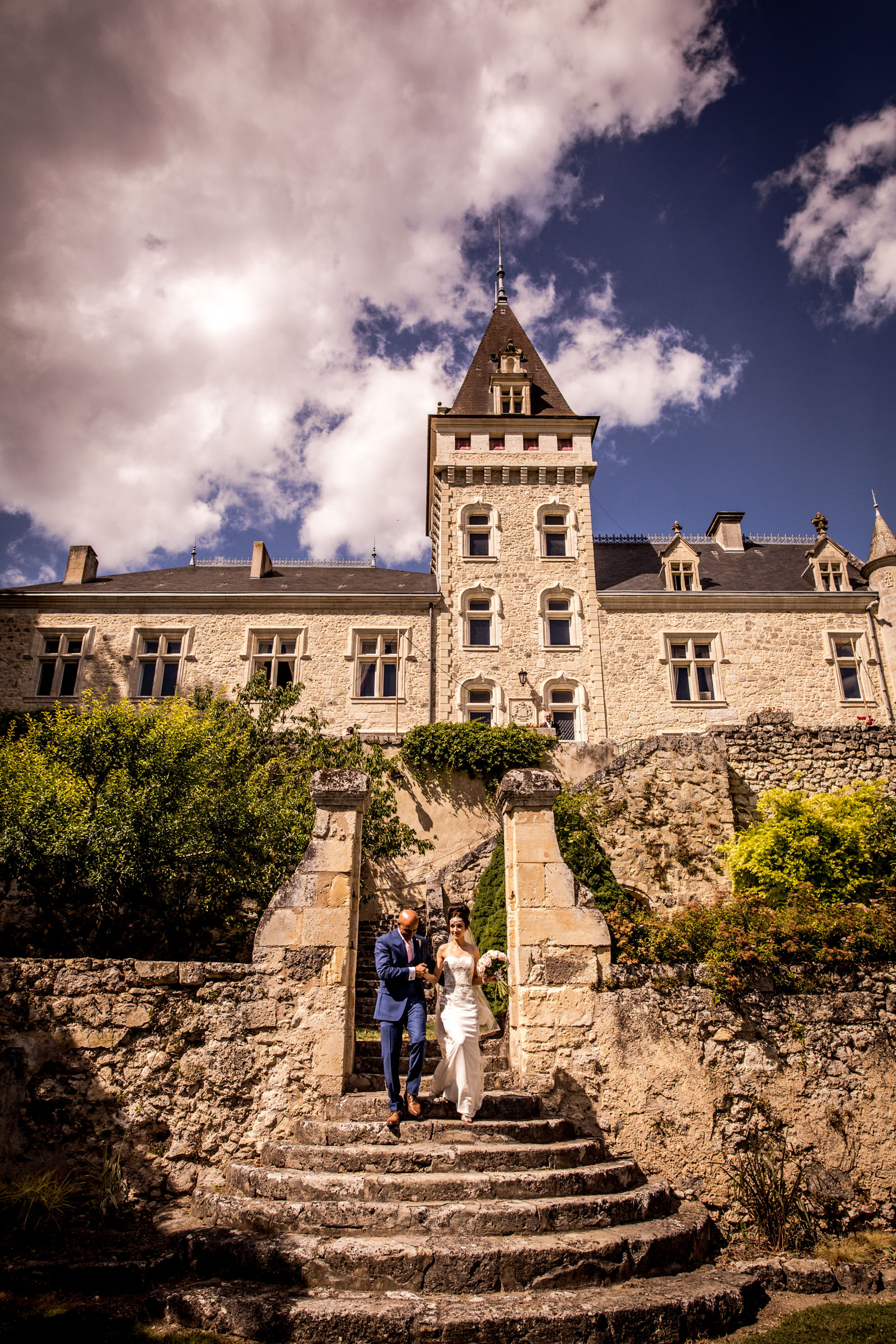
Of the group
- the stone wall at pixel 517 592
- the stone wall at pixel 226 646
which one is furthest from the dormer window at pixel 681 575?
the stone wall at pixel 226 646

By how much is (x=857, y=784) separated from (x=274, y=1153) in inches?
447

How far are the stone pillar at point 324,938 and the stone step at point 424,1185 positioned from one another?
37.6 inches

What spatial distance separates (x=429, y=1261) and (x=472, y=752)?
16267 mm

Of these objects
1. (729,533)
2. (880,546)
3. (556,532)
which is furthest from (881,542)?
(556,532)

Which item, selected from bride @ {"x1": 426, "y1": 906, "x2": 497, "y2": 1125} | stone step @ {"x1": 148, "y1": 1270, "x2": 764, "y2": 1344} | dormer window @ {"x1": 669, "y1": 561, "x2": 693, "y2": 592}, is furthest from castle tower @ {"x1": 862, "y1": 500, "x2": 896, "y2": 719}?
stone step @ {"x1": 148, "y1": 1270, "x2": 764, "y2": 1344}

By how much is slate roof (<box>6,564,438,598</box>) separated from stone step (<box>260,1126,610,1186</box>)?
764 inches

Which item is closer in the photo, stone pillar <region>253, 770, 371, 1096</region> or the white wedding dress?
the white wedding dress

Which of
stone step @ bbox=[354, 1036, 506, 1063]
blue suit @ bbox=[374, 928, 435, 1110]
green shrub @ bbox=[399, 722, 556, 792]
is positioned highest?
green shrub @ bbox=[399, 722, 556, 792]

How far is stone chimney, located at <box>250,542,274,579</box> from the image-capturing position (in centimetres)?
2658

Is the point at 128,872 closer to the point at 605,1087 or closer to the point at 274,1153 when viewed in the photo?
the point at 274,1153

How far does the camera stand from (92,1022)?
6703 millimetres

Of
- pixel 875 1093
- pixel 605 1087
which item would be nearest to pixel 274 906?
pixel 605 1087

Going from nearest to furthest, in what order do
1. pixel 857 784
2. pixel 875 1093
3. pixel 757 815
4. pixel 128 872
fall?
pixel 875 1093 → pixel 128 872 → pixel 857 784 → pixel 757 815

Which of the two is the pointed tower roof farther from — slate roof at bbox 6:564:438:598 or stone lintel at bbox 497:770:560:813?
stone lintel at bbox 497:770:560:813
